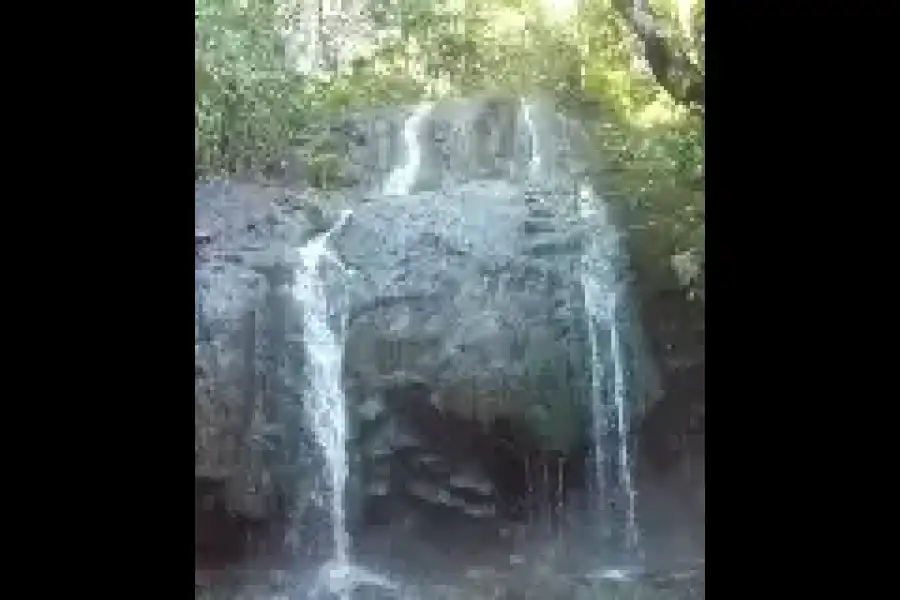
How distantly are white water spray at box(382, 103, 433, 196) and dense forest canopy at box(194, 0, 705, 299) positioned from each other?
2.6 inches

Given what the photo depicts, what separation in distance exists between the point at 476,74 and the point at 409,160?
42 cm

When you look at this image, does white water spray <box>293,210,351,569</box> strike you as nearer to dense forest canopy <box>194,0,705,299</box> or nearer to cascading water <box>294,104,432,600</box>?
cascading water <box>294,104,432,600</box>

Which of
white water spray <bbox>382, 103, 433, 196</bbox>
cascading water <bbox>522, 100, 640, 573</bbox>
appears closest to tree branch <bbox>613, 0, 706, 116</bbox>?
cascading water <bbox>522, 100, 640, 573</bbox>

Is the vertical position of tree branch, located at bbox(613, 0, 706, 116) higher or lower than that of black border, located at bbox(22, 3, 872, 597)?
higher

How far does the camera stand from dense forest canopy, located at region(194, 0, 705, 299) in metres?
3.73

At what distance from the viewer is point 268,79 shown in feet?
12.4

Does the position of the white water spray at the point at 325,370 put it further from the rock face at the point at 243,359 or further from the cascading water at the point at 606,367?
the cascading water at the point at 606,367

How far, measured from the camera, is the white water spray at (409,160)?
382 centimetres

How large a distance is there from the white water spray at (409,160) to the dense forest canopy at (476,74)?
0.07m

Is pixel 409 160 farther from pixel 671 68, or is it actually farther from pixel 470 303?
pixel 671 68

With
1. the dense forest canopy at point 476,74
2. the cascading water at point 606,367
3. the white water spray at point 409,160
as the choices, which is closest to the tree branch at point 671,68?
the dense forest canopy at point 476,74
